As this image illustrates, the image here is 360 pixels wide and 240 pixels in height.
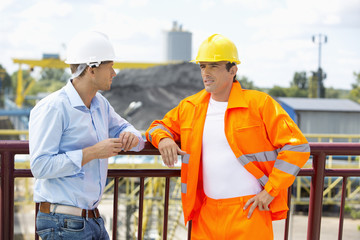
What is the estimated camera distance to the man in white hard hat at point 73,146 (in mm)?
2170

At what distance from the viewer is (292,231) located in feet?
57.9

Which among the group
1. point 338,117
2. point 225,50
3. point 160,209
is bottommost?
point 160,209

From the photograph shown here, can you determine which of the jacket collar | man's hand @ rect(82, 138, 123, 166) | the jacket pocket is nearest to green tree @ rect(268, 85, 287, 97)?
the jacket collar

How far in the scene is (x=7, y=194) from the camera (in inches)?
111

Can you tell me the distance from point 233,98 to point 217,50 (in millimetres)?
287

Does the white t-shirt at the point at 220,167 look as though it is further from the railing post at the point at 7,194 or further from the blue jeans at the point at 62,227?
the railing post at the point at 7,194

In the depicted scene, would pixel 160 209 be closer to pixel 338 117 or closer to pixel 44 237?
pixel 44 237

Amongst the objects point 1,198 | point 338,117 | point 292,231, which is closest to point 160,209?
point 292,231

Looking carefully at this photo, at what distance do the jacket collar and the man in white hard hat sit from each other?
564 mm

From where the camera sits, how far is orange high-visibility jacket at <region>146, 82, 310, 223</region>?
7.92 feet

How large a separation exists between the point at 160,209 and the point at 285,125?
12.2m

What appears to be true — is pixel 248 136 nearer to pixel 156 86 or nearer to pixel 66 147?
pixel 66 147

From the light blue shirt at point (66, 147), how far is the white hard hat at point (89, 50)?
0.15 meters

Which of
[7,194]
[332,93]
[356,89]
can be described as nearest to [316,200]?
[7,194]
